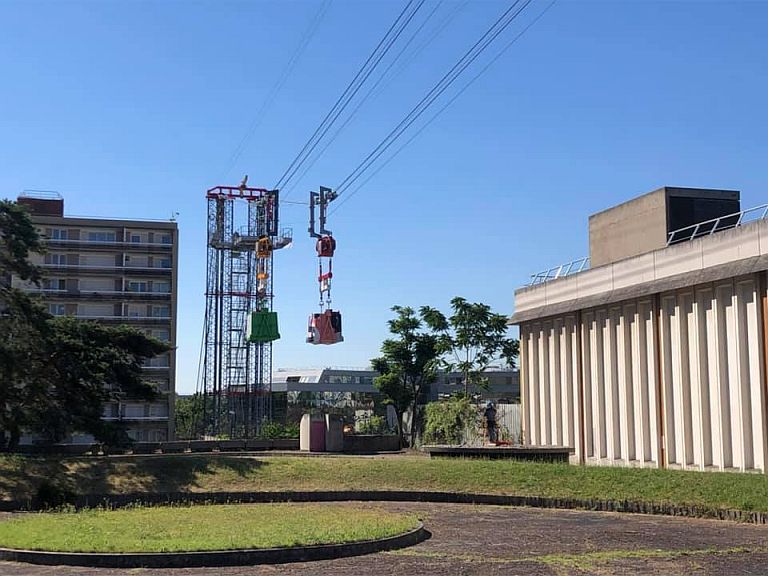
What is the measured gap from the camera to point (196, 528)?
16.4 metres

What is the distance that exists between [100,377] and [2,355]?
14.5ft

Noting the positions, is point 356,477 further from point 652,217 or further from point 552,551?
point 652,217

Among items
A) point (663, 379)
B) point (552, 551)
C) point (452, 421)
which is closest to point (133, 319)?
point (452, 421)

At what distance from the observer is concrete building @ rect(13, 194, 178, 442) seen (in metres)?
79.2

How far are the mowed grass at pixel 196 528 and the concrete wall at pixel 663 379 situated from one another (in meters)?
11.8

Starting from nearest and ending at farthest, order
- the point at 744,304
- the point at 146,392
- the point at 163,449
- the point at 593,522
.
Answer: the point at 593,522, the point at 744,304, the point at 146,392, the point at 163,449

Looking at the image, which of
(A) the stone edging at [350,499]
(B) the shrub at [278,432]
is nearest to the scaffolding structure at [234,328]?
(B) the shrub at [278,432]

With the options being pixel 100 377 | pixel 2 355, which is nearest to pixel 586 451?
pixel 100 377

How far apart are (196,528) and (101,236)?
69230 millimetres

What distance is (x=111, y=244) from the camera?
81250mm

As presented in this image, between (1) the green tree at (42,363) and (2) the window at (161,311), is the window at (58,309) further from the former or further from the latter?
(1) the green tree at (42,363)

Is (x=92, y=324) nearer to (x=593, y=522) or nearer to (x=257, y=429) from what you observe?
(x=593, y=522)

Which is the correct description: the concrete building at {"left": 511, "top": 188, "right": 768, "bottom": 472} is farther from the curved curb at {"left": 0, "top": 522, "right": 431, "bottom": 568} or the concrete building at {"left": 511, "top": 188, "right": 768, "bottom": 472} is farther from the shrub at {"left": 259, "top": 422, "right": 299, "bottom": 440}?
the shrub at {"left": 259, "top": 422, "right": 299, "bottom": 440}

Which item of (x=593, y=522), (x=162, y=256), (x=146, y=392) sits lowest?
→ (x=593, y=522)
